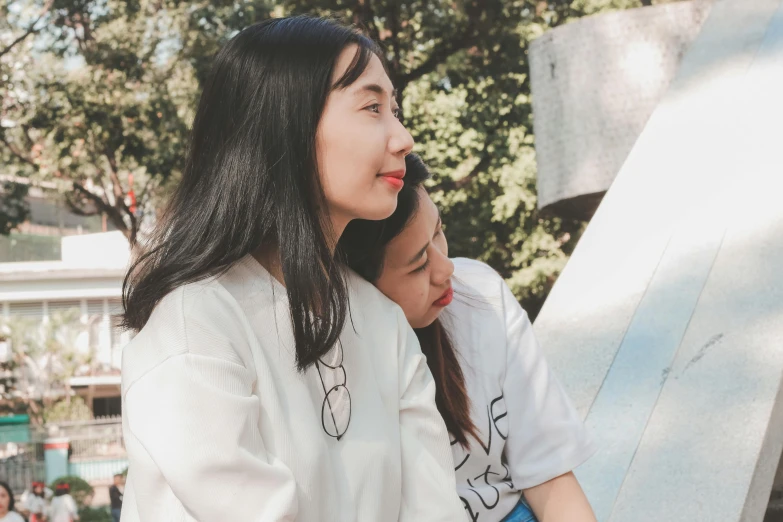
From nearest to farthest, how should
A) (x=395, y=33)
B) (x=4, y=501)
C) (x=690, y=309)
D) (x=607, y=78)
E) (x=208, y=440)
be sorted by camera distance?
(x=208, y=440) → (x=690, y=309) → (x=607, y=78) → (x=4, y=501) → (x=395, y=33)

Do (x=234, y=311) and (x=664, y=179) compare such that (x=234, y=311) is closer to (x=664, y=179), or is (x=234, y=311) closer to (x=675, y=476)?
(x=675, y=476)

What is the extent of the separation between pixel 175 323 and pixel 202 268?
12cm

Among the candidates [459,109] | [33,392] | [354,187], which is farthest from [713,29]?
[33,392]

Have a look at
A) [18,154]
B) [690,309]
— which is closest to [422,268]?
[690,309]

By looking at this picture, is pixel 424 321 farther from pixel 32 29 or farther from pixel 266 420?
pixel 32 29

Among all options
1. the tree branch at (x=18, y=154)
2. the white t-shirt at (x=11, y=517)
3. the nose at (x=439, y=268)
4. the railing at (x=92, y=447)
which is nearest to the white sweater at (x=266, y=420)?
the nose at (x=439, y=268)

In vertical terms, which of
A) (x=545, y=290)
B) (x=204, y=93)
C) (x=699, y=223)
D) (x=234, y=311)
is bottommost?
(x=545, y=290)

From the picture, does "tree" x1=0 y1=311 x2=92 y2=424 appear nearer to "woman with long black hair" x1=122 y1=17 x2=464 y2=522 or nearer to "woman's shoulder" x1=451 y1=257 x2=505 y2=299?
"woman's shoulder" x1=451 y1=257 x2=505 y2=299

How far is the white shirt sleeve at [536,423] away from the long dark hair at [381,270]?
11 cm

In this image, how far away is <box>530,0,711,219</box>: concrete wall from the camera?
22.1 feet

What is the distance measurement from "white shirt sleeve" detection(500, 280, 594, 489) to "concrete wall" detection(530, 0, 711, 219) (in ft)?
15.4

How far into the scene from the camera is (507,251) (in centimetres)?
1565

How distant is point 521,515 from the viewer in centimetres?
212

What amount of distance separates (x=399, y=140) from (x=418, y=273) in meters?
0.51
